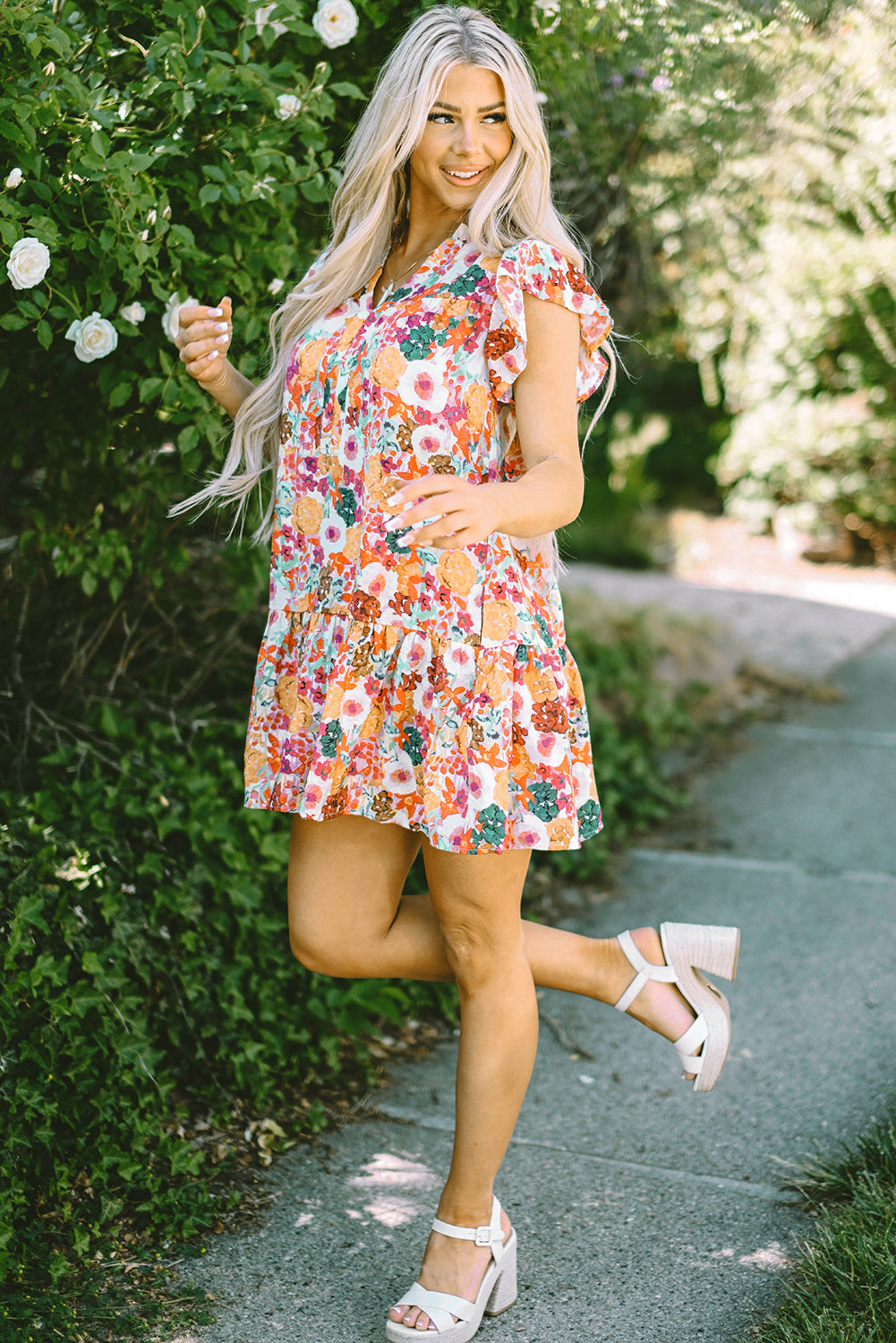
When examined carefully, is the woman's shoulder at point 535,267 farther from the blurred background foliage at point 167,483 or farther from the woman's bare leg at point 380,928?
the woman's bare leg at point 380,928

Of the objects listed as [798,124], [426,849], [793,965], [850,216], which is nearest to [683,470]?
[850,216]

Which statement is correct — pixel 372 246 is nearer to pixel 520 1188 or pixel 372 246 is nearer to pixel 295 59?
pixel 295 59

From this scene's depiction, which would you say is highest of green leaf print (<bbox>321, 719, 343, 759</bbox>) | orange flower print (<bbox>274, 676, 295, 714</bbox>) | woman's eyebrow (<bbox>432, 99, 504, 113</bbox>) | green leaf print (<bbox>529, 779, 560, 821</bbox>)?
woman's eyebrow (<bbox>432, 99, 504, 113</bbox>)

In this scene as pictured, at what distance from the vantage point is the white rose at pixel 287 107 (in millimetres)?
2281

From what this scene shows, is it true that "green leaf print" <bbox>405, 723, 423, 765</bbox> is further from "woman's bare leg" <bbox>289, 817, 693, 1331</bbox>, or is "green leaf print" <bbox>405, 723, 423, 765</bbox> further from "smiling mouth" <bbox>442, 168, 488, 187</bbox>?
"smiling mouth" <bbox>442, 168, 488, 187</bbox>

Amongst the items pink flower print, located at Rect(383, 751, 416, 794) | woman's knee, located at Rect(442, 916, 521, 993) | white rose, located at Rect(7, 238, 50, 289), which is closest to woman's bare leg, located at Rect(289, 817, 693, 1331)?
woman's knee, located at Rect(442, 916, 521, 993)

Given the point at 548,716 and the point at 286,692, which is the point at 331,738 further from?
the point at 548,716

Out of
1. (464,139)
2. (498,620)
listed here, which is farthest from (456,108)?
(498,620)

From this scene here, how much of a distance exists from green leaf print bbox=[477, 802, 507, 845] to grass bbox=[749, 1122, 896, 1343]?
849 mm

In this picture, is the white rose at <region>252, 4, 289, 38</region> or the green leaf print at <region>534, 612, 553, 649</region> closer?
the green leaf print at <region>534, 612, 553, 649</region>

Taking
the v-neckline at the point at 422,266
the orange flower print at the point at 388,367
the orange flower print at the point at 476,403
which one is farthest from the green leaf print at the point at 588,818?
the v-neckline at the point at 422,266

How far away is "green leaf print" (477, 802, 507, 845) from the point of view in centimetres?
187

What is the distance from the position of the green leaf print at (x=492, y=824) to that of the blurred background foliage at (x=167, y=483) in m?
0.92

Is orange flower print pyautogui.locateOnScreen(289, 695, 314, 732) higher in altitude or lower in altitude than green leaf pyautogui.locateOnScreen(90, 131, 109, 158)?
lower
